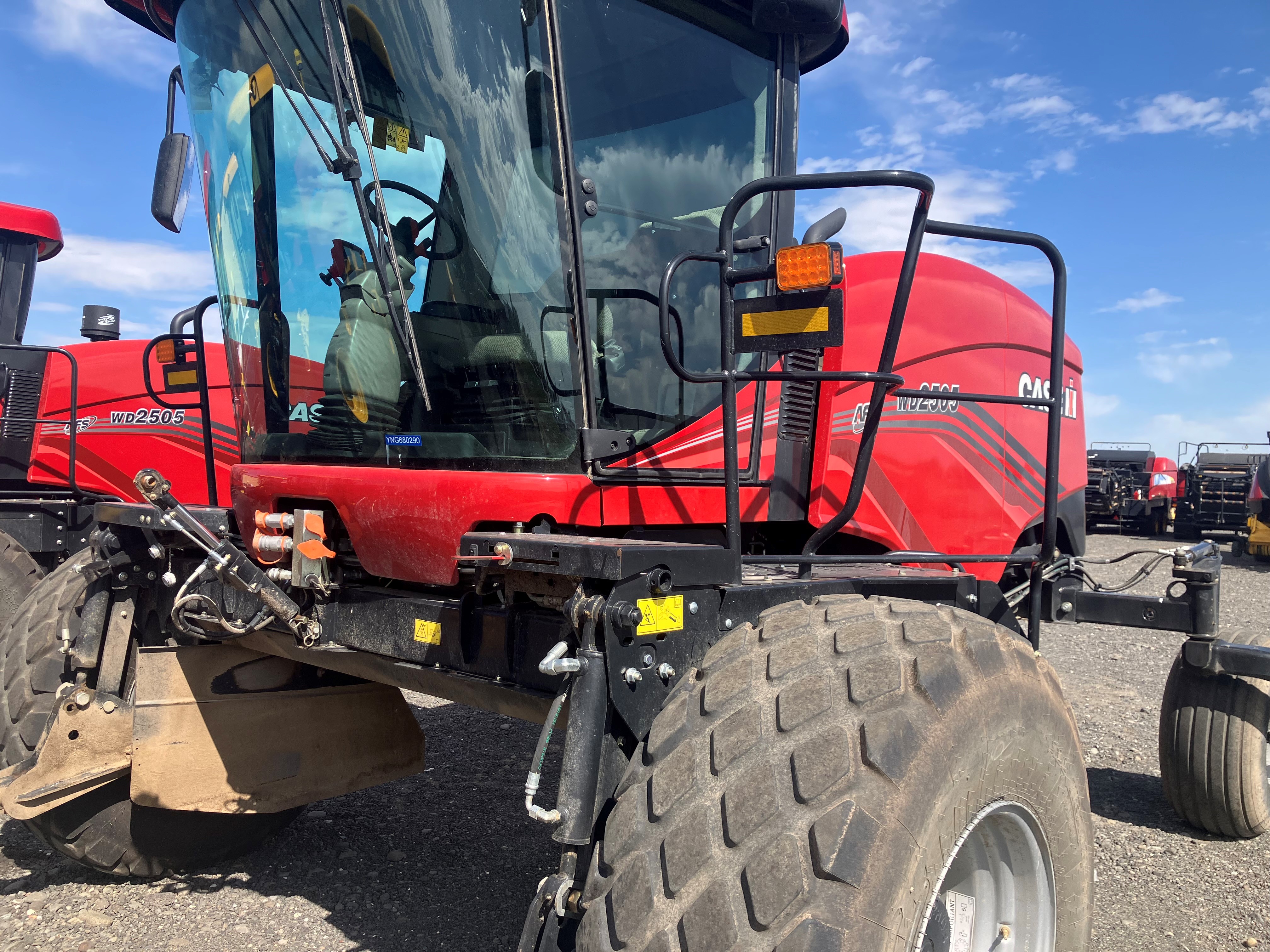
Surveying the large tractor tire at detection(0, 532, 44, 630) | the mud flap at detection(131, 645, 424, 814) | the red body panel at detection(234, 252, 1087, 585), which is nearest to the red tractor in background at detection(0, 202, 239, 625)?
the large tractor tire at detection(0, 532, 44, 630)

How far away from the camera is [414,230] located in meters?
2.51

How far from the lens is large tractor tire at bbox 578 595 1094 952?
156cm

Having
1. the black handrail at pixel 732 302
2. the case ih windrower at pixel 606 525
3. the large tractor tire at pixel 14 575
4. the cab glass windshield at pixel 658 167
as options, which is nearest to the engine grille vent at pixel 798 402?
the case ih windrower at pixel 606 525

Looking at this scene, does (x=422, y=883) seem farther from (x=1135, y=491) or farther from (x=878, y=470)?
(x=1135, y=491)

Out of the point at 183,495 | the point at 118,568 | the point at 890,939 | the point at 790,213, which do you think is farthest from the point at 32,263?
the point at 890,939

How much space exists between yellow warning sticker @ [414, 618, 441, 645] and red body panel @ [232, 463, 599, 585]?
0.37ft

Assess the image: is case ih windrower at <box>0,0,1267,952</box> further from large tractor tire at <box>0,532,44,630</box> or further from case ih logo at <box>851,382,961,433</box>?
large tractor tire at <box>0,532,44,630</box>

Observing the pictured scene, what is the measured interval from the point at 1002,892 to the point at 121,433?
6.02 m

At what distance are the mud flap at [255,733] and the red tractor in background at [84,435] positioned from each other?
3.09 metres

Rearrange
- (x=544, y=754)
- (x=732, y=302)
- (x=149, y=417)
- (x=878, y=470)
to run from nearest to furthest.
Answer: (x=544, y=754) < (x=732, y=302) < (x=878, y=470) < (x=149, y=417)

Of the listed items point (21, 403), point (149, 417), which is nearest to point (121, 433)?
point (149, 417)

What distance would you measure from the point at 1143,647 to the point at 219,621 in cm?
777

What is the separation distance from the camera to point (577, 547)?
1827mm

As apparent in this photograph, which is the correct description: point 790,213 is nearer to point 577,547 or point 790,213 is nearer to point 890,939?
point 577,547
